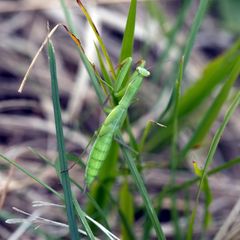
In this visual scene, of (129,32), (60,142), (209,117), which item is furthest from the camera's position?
(209,117)

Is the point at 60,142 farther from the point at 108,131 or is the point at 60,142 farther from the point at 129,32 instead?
the point at 129,32

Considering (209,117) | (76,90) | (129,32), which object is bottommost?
(76,90)

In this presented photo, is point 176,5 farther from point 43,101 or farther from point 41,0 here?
point 43,101

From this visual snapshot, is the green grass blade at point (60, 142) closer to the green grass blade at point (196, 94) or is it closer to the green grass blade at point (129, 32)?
the green grass blade at point (129, 32)

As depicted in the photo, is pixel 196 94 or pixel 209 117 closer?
pixel 209 117

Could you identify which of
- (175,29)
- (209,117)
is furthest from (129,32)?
(175,29)

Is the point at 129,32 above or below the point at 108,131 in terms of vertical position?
above

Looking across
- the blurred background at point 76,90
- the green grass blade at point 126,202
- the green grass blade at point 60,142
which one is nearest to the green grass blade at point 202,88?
the blurred background at point 76,90
